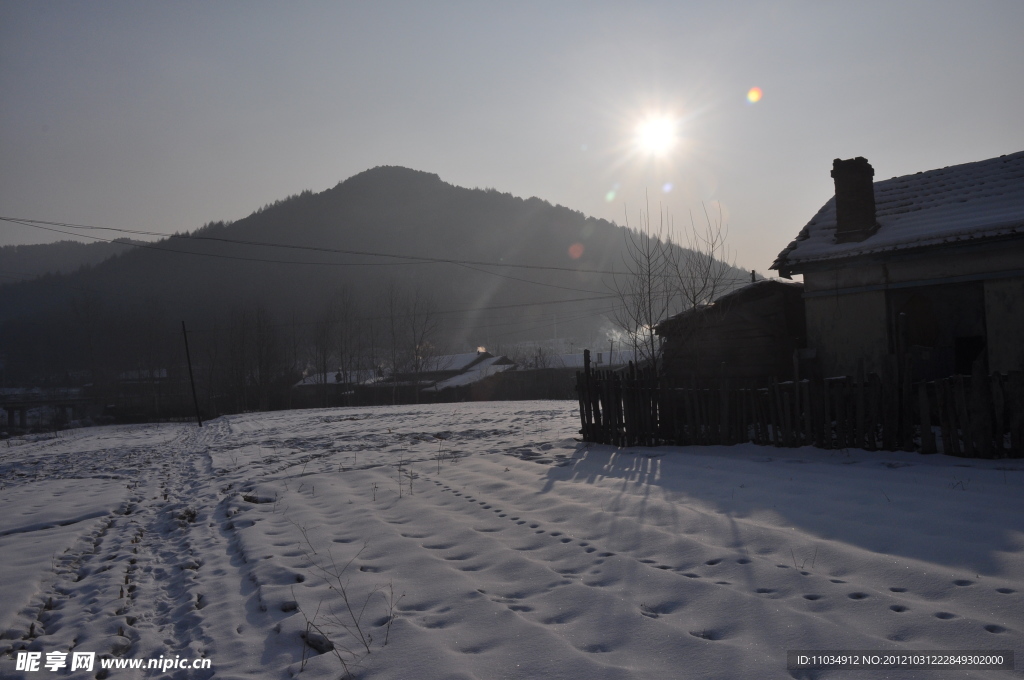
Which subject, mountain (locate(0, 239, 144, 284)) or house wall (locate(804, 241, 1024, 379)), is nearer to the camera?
house wall (locate(804, 241, 1024, 379))

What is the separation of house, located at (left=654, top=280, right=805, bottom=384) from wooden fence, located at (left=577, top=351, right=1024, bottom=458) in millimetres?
4094

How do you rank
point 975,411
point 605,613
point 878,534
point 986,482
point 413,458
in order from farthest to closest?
point 413,458
point 975,411
point 986,482
point 878,534
point 605,613

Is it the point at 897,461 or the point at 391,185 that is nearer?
the point at 897,461

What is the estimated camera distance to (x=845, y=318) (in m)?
13.7

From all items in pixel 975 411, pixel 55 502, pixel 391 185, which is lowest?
pixel 55 502

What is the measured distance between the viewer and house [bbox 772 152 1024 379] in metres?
12.0

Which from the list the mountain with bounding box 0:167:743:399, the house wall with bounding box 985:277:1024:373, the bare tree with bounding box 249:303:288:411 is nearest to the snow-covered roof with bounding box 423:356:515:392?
the mountain with bounding box 0:167:743:399

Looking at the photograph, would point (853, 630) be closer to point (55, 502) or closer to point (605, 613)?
point (605, 613)

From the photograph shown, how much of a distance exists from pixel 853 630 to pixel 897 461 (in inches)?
221

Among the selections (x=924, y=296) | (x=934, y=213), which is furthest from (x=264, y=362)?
(x=934, y=213)

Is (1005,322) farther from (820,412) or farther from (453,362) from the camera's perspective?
(453,362)

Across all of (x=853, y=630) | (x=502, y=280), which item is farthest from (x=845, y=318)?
(x=502, y=280)

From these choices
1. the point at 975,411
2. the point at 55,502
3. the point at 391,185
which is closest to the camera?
the point at 975,411

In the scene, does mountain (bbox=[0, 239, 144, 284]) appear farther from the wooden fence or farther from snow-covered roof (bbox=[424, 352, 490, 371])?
the wooden fence
